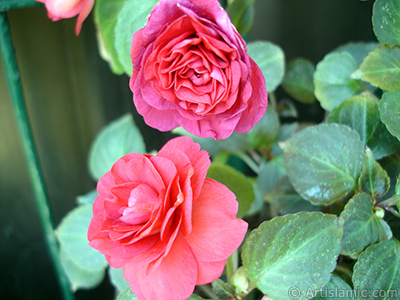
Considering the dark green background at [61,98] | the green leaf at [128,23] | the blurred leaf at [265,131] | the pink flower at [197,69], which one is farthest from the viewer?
the dark green background at [61,98]

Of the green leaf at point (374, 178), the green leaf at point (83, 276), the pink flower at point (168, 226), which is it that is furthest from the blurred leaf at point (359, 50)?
the green leaf at point (83, 276)

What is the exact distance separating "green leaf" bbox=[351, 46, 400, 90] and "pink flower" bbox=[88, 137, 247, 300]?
0.52 ft

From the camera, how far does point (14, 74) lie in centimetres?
36

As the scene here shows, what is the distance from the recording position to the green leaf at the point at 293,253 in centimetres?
25

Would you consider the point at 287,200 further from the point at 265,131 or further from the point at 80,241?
the point at 80,241

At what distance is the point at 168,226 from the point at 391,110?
19 centimetres

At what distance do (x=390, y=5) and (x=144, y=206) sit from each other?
0.77 feet

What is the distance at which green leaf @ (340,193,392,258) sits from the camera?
267 millimetres

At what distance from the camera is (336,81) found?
36cm

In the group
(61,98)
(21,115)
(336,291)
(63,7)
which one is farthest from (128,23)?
(61,98)

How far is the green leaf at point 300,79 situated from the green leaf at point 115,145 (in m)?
0.20

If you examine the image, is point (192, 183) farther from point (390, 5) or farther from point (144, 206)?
point (390, 5)

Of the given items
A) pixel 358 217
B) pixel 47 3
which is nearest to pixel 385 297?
pixel 358 217

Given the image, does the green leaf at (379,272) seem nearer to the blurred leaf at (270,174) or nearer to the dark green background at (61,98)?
the blurred leaf at (270,174)
